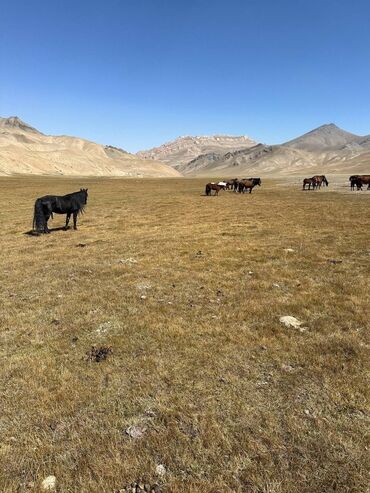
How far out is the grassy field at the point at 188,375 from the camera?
409 cm

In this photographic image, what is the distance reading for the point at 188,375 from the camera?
5.81m

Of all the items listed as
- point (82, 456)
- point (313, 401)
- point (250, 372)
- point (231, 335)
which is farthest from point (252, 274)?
point (82, 456)

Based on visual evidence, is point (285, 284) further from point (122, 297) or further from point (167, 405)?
point (167, 405)

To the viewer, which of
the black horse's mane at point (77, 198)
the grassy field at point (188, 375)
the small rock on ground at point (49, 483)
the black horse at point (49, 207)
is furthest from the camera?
the black horse's mane at point (77, 198)

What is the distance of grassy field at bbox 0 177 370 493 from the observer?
161 inches

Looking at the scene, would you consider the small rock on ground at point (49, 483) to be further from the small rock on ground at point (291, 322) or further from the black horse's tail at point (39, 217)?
the black horse's tail at point (39, 217)

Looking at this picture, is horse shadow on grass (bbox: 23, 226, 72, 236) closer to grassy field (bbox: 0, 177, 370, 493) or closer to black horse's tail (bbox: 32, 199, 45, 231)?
black horse's tail (bbox: 32, 199, 45, 231)

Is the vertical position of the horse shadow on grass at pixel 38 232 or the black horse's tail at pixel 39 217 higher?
the black horse's tail at pixel 39 217

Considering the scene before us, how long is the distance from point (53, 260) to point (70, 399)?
902 cm

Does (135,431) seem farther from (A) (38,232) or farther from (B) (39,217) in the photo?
(A) (38,232)

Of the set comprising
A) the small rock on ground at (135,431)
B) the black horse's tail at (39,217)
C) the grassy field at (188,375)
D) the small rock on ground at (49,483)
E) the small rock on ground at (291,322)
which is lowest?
the small rock on ground at (49,483)

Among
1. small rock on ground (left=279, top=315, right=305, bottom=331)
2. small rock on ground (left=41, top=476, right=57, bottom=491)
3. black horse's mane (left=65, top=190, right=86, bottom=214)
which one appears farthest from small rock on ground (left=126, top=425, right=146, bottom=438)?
black horse's mane (left=65, top=190, right=86, bottom=214)

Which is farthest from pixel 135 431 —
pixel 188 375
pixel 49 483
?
pixel 188 375

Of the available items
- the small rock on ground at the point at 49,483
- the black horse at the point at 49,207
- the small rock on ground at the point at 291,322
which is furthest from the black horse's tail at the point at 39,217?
the small rock on ground at the point at 49,483
